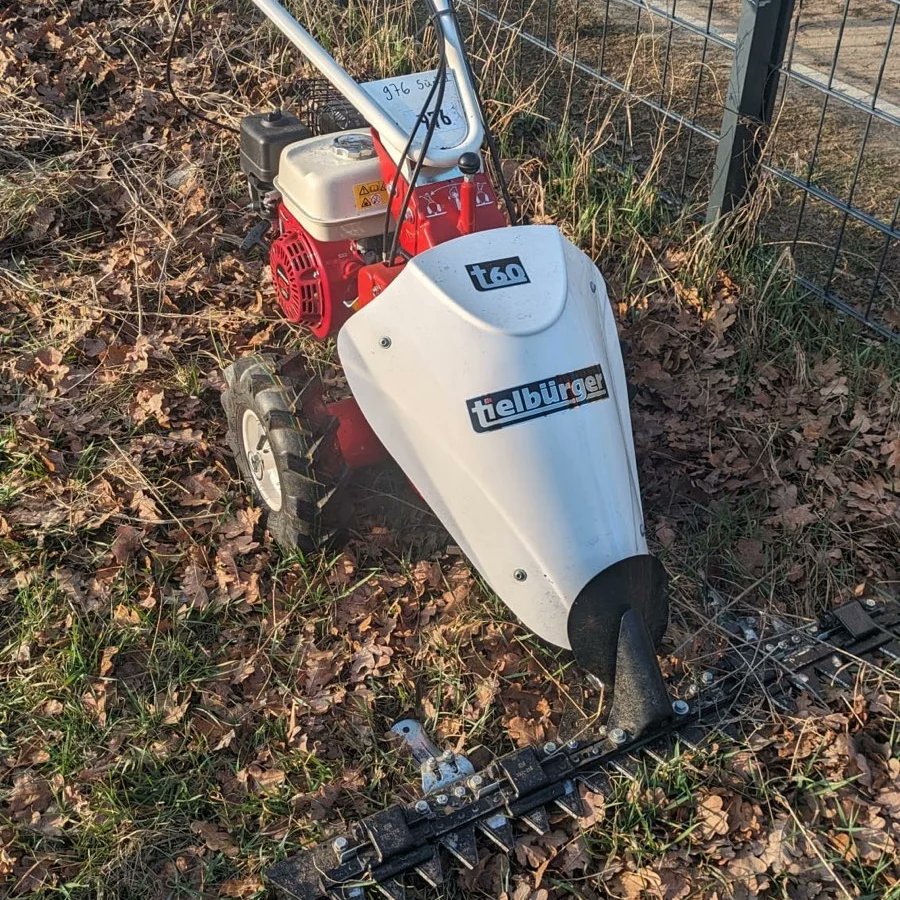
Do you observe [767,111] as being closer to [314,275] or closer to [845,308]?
[845,308]

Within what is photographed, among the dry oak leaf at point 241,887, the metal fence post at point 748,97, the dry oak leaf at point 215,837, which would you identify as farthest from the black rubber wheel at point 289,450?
the metal fence post at point 748,97

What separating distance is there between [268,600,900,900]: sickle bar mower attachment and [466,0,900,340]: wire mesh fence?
1337 mm

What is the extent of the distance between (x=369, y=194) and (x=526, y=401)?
97 cm

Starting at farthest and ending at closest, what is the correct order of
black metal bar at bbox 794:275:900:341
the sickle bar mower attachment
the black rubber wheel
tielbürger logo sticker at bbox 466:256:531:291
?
1. black metal bar at bbox 794:275:900:341
2. the black rubber wheel
3. tielbürger logo sticker at bbox 466:256:531:291
4. the sickle bar mower attachment

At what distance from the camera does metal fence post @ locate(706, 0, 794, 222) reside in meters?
3.66

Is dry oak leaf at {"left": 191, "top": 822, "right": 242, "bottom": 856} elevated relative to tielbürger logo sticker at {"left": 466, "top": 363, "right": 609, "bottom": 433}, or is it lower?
lower

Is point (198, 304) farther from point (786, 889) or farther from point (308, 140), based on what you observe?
point (786, 889)

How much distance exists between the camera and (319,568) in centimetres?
314

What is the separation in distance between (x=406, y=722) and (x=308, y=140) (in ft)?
5.79

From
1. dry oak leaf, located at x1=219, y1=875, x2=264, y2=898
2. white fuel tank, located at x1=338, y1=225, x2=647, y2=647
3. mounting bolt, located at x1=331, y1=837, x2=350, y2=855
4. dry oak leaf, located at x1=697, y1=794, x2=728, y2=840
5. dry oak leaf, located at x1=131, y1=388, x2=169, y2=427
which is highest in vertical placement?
white fuel tank, located at x1=338, y1=225, x2=647, y2=647

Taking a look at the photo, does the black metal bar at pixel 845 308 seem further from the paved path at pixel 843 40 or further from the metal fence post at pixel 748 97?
the paved path at pixel 843 40

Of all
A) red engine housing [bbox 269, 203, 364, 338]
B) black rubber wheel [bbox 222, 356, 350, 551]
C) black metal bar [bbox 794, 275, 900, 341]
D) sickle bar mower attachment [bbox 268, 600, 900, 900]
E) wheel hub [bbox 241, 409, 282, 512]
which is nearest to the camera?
sickle bar mower attachment [bbox 268, 600, 900, 900]

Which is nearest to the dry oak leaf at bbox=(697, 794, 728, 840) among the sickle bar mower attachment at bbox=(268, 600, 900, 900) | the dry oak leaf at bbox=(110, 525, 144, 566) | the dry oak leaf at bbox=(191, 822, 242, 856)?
the sickle bar mower attachment at bbox=(268, 600, 900, 900)

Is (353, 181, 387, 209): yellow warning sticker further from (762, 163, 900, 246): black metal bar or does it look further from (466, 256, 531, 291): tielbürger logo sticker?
(762, 163, 900, 246): black metal bar
